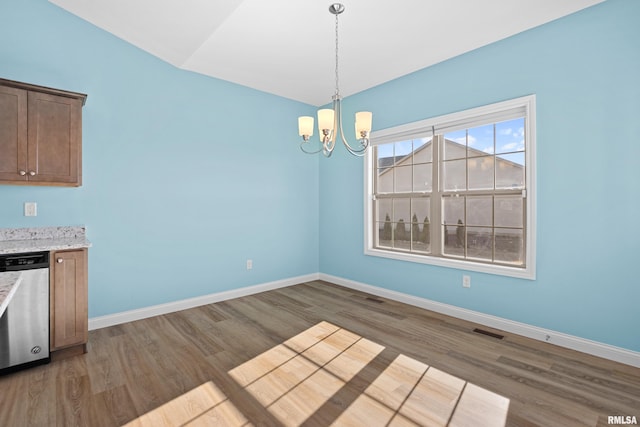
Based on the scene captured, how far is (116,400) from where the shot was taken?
2.03m

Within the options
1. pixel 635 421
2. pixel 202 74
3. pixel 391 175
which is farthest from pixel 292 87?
pixel 635 421

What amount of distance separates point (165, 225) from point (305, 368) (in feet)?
7.49

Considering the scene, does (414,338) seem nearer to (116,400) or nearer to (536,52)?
(116,400)

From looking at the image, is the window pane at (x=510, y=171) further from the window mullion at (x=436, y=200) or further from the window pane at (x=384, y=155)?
the window pane at (x=384, y=155)

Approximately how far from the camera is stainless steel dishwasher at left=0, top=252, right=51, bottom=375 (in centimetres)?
229

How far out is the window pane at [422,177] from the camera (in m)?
3.84

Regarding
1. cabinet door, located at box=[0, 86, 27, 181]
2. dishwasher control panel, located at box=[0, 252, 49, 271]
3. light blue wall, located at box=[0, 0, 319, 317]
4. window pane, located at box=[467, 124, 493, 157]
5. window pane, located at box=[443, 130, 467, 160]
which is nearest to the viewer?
dishwasher control panel, located at box=[0, 252, 49, 271]

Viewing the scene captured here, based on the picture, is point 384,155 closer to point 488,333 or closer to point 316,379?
point 488,333

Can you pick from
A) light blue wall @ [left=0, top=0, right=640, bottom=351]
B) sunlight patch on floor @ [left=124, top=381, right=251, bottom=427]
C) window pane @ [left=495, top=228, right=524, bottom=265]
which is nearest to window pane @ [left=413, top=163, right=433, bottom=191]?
light blue wall @ [left=0, top=0, right=640, bottom=351]

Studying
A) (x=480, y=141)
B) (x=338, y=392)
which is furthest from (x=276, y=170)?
(x=338, y=392)

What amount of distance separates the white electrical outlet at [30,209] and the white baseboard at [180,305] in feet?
3.70

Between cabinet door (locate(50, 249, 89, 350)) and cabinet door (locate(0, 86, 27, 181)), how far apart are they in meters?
0.76

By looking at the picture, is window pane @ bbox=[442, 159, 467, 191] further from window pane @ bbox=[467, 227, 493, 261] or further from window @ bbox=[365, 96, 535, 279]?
window pane @ bbox=[467, 227, 493, 261]

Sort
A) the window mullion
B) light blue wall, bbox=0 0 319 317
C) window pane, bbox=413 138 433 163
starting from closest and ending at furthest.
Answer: light blue wall, bbox=0 0 319 317
the window mullion
window pane, bbox=413 138 433 163
